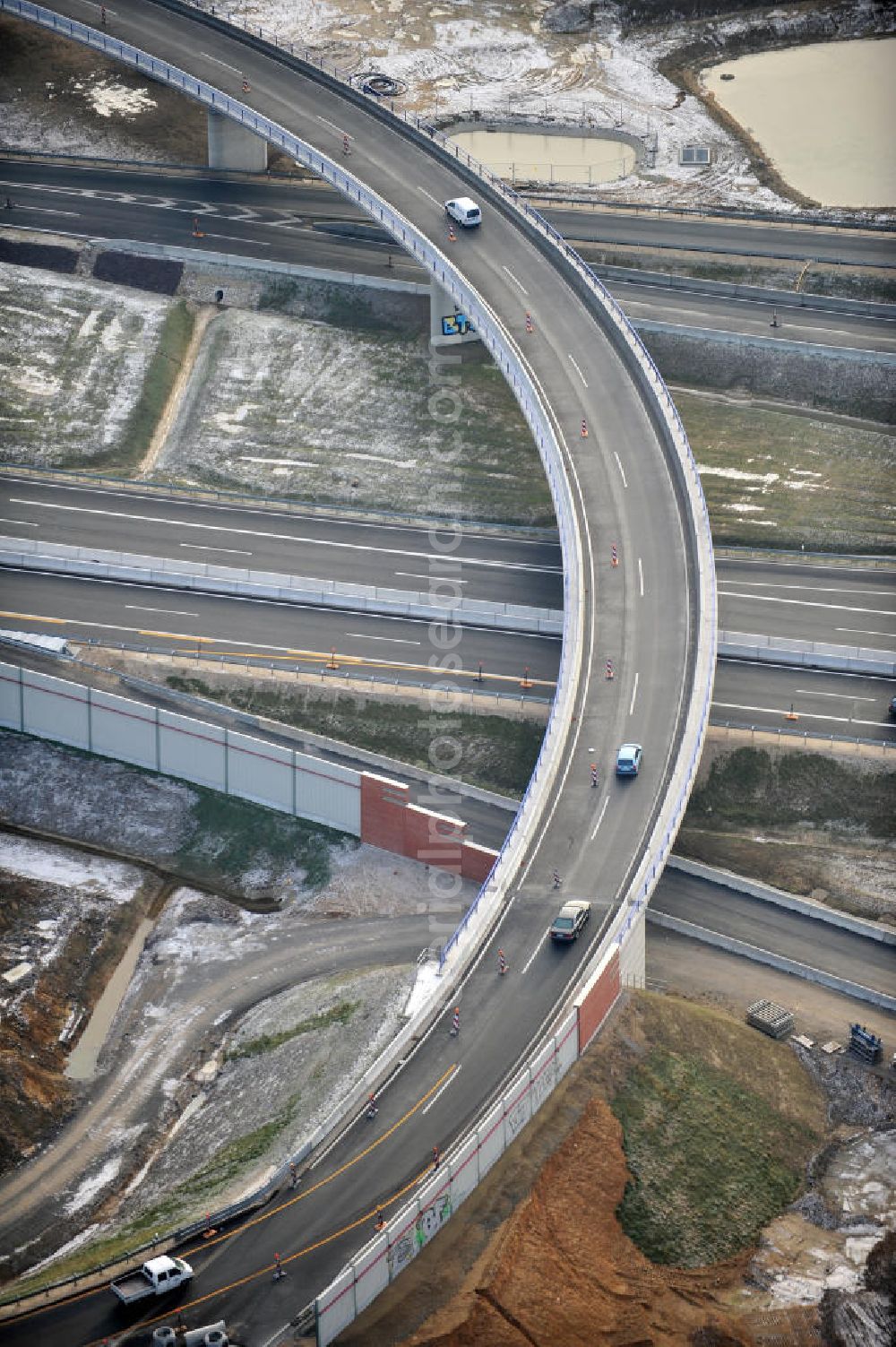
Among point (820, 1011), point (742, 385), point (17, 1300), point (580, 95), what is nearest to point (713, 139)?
point (580, 95)

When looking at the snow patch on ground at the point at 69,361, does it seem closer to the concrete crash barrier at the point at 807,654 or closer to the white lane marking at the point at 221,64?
the white lane marking at the point at 221,64

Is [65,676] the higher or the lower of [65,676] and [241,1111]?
the higher

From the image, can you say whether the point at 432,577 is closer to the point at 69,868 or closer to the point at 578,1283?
the point at 69,868

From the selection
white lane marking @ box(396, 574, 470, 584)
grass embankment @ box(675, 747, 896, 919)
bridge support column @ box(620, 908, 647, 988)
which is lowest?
bridge support column @ box(620, 908, 647, 988)

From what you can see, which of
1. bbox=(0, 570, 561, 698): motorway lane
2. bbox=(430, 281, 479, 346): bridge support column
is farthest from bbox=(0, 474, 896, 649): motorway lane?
bbox=(430, 281, 479, 346): bridge support column

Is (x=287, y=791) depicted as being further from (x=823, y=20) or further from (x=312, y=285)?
(x=823, y=20)

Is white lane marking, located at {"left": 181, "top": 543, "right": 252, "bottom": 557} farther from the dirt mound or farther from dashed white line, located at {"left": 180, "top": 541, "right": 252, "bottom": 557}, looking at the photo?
the dirt mound

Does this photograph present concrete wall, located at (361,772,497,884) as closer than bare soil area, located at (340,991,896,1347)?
No
